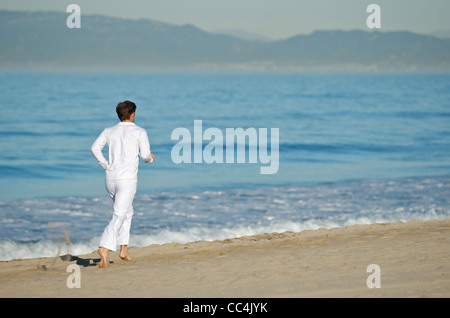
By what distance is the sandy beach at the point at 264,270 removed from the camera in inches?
218

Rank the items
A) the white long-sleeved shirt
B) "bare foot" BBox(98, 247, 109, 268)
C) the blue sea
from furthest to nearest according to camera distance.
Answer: the blue sea
"bare foot" BBox(98, 247, 109, 268)
the white long-sleeved shirt

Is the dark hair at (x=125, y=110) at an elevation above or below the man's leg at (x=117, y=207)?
above

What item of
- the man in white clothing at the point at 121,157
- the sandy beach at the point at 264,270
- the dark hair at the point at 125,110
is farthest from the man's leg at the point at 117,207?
the dark hair at the point at 125,110

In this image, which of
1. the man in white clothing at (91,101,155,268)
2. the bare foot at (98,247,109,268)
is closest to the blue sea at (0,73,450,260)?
the bare foot at (98,247,109,268)

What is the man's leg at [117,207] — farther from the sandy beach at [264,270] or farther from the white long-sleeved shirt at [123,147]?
the sandy beach at [264,270]

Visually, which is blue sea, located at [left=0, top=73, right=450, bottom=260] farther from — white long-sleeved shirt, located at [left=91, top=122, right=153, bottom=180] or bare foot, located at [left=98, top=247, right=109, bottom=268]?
white long-sleeved shirt, located at [left=91, top=122, right=153, bottom=180]

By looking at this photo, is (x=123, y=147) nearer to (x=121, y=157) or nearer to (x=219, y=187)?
(x=121, y=157)

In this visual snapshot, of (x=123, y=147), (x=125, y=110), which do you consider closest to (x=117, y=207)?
(x=123, y=147)

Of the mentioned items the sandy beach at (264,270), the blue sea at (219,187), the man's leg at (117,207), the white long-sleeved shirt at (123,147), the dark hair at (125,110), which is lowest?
the sandy beach at (264,270)

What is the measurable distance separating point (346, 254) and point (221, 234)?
15.2 ft

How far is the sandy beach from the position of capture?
554cm

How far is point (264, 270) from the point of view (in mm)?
6344

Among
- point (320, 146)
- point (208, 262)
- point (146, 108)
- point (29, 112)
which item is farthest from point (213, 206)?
point (146, 108)
